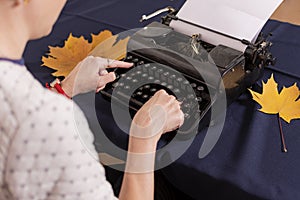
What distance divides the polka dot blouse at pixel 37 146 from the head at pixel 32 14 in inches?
2.6

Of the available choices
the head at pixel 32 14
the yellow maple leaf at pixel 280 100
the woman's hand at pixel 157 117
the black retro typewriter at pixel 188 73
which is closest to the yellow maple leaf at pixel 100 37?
the black retro typewriter at pixel 188 73

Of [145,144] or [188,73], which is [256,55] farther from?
[145,144]

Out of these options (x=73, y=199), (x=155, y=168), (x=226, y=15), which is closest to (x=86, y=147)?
(x=73, y=199)

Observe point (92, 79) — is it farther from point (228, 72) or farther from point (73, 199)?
point (73, 199)

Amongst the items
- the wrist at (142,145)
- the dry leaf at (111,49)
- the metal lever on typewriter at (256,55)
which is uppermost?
the metal lever on typewriter at (256,55)

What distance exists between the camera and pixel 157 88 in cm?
118

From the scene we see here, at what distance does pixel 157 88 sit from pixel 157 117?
17 centimetres

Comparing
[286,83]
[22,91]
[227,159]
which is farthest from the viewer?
[286,83]

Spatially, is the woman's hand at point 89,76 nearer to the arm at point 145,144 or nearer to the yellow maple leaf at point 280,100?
the arm at point 145,144

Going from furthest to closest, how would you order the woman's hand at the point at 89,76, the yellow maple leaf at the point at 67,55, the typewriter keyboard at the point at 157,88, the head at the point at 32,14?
1. the yellow maple leaf at the point at 67,55
2. the woman's hand at the point at 89,76
3. the typewriter keyboard at the point at 157,88
4. the head at the point at 32,14

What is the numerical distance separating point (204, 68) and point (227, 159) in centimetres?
27

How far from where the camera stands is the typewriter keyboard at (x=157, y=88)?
1087mm

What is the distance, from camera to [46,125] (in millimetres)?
673

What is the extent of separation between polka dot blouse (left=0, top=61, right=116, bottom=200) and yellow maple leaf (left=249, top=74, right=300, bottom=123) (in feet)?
1.95
